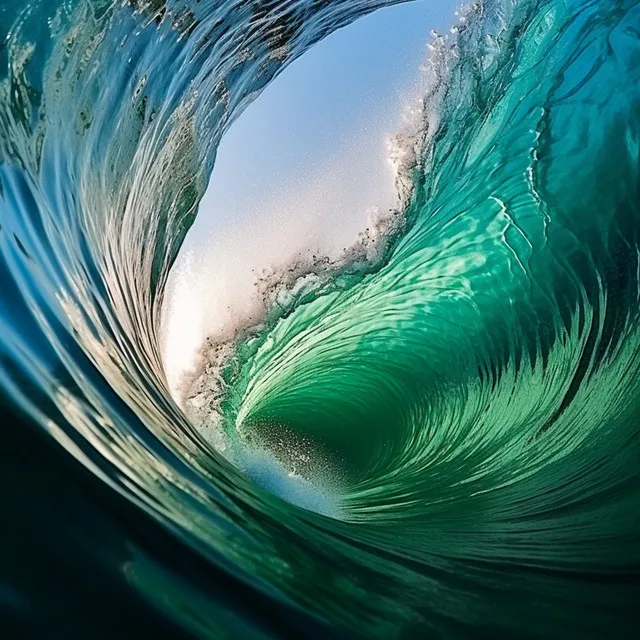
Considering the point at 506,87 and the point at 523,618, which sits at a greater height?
the point at 506,87

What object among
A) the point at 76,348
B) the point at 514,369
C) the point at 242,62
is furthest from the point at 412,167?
the point at 76,348

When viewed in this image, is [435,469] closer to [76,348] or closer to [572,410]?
[572,410]

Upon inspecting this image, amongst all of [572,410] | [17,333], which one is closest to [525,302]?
[572,410]

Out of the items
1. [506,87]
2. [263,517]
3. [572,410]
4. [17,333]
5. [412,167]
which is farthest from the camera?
[412,167]

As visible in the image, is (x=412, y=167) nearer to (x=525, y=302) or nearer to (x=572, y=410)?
(x=525, y=302)

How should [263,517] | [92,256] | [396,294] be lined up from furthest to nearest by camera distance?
1. [396,294]
2. [92,256]
3. [263,517]

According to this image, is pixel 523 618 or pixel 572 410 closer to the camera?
pixel 523 618

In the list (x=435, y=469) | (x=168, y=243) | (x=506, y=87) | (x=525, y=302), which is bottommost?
(x=435, y=469)
